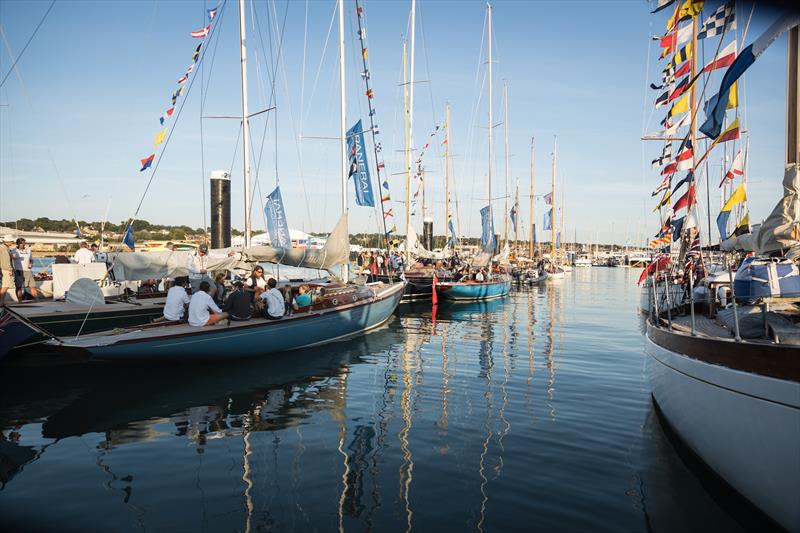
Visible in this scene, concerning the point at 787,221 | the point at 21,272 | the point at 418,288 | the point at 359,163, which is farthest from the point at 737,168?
the point at 418,288

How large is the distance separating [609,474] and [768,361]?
2.64 m

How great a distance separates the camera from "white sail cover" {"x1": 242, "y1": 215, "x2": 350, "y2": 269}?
52.8ft

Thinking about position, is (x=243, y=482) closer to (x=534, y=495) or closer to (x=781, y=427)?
(x=534, y=495)

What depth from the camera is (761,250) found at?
24.2 ft

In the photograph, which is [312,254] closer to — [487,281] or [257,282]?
[257,282]

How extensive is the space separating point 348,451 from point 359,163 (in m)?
13.7

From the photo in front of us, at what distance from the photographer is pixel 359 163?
63.9 feet

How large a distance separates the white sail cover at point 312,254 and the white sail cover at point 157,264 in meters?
0.64

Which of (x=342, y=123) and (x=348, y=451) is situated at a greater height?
(x=342, y=123)

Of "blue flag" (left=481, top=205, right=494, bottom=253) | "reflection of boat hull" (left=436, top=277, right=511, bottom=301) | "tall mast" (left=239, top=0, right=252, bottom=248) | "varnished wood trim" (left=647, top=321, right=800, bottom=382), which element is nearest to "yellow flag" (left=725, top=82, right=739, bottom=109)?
"varnished wood trim" (left=647, top=321, right=800, bottom=382)

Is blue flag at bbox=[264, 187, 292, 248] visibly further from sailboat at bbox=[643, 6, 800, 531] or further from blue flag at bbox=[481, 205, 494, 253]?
blue flag at bbox=[481, 205, 494, 253]

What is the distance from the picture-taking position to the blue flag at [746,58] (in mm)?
5148

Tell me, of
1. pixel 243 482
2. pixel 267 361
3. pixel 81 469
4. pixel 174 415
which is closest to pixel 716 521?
pixel 243 482

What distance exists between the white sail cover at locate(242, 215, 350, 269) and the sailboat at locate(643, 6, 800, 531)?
33.6 ft
